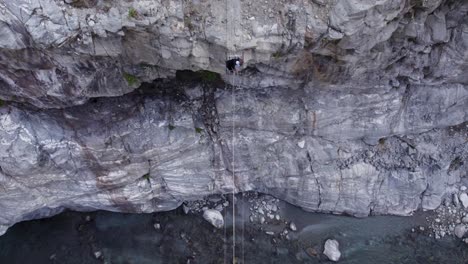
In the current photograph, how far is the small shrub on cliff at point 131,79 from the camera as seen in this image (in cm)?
1181

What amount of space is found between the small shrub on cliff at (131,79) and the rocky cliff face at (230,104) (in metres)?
0.03

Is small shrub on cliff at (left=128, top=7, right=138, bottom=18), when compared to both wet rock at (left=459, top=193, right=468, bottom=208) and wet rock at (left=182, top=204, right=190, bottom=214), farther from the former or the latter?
wet rock at (left=459, top=193, right=468, bottom=208)

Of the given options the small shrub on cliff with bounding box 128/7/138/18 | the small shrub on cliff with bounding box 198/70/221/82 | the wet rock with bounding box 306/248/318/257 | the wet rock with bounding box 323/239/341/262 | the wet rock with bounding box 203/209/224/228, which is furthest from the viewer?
the wet rock with bounding box 203/209/224/228

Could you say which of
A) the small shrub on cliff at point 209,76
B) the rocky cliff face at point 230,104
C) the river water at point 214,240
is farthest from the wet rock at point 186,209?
the small shrub on cliff at point 209,76

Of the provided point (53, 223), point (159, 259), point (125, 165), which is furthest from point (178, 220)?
point (53, 223)

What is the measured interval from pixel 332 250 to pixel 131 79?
9.44 meters

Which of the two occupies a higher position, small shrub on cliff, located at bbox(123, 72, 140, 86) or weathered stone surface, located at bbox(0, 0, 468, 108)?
weathered stone surface, located at bbox(0, 0, 468, 108)

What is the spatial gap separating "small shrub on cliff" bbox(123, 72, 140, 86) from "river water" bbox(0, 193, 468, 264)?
21.6ft

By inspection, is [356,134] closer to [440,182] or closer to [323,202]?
[323,202]

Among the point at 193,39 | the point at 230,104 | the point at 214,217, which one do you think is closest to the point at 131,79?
the point at 193,39

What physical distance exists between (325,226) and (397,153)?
3876mm

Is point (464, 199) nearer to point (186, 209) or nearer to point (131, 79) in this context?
point (186, 209)

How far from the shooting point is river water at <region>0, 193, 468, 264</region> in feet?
51.2

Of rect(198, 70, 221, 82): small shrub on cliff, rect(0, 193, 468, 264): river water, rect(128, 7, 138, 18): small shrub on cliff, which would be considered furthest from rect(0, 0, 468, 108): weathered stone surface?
rect(0, 193, 468, 264): river water
